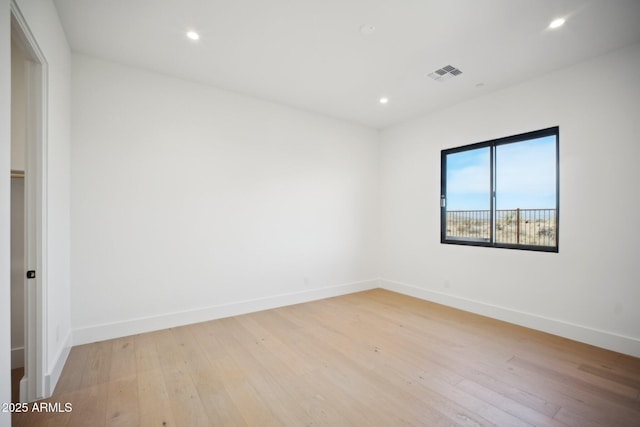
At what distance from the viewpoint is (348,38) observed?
2.67 metres

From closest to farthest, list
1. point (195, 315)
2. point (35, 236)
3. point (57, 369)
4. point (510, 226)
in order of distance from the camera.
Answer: point (35, 236) → point (57, 369) → point (195, 315) → point (510, 226)

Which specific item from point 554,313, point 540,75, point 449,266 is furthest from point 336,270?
point 540,75

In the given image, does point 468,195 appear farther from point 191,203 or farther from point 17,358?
point 17,358

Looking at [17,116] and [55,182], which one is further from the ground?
[17,116]

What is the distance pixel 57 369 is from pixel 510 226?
503 cm

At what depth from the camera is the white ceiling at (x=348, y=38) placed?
2281 millimetres

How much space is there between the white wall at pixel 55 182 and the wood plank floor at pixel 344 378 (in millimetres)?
300

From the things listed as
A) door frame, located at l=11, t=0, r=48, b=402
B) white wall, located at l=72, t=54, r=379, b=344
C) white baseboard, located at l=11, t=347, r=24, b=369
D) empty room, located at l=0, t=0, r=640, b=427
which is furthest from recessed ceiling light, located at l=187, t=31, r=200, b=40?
white baseboard, located at l=11, t=347, r=24, b=369

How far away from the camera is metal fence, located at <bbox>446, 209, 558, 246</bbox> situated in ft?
11.4

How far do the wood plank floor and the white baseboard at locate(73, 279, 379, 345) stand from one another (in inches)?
5.0

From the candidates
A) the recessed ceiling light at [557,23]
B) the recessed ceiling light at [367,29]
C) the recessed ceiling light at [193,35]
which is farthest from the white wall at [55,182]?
the recessed ceiling light at [557,23]

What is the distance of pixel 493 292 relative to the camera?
373 centimetres

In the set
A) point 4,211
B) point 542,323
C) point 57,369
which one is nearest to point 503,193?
point 542,323

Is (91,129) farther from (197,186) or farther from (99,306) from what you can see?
(99,306)
